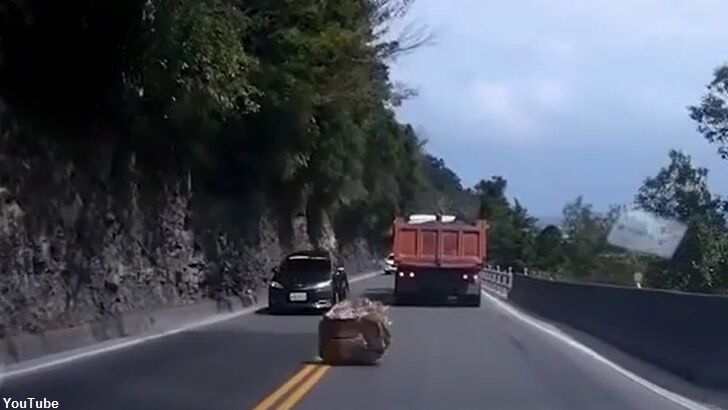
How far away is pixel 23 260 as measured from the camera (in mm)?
27766

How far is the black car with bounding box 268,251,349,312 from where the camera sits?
1718 inches

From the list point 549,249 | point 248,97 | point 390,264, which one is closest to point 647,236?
point 248,97

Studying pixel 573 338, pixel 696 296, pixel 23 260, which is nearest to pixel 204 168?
pixel 573 338

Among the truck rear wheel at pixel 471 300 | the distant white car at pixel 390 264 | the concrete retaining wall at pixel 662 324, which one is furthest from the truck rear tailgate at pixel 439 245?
the concrete retaining wall at pixel 662 324

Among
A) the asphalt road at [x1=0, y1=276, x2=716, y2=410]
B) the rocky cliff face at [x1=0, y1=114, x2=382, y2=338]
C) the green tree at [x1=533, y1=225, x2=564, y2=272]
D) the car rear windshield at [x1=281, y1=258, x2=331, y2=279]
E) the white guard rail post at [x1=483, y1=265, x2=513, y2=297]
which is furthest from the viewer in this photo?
the green tree at [x1=533, y1=225, x2=564, y2=272]

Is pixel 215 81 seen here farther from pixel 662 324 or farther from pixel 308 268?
pixel 308 268

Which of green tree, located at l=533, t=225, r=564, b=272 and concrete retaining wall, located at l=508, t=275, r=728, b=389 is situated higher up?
green tree, located at l=533, t=225, r=564, b=272

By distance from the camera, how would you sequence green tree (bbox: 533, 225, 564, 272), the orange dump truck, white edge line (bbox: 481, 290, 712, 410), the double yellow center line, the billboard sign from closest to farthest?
the double yellow center line, white edge line (bbox: 481, 290, 712, 410), the billboard sign, the orange dump truck, green tree (bbox: 533, 225, 564, 272)

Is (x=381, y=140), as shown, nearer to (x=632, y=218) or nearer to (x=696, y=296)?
(x=632, y=218)

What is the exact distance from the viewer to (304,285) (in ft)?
144

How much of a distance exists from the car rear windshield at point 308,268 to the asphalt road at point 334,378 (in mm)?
11064

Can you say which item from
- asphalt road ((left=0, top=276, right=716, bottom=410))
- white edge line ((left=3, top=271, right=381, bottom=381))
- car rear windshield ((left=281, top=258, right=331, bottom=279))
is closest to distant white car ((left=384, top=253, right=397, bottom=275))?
car rear windshield ((left=281, top=258, right=331, bottom=279))

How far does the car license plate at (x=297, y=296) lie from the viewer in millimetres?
43688

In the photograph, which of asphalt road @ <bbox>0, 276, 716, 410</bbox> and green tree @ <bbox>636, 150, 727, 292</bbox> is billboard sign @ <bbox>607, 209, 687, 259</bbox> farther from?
asphalt road @ <bbox>0, 276, 716, 410</bbox>
